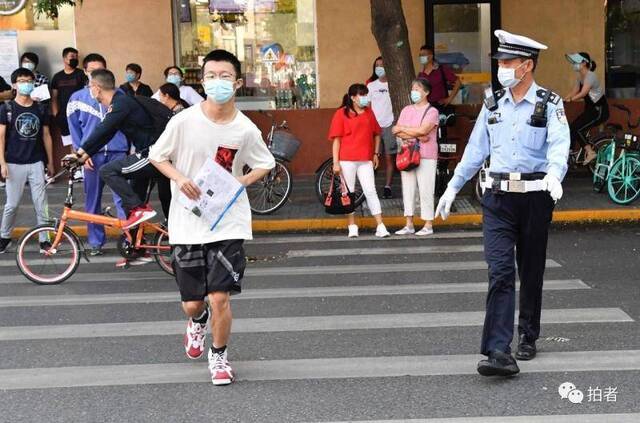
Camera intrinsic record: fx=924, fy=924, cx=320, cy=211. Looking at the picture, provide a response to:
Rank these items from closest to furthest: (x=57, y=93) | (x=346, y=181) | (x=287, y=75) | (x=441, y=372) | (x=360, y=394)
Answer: (x=360, y=394)
(x=441, y=372)
(x=346, y=181)
(x=57, y=93)
(x=287, y=75)

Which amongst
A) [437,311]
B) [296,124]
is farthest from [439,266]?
[296,124]

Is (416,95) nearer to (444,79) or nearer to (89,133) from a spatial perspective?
(89,133)

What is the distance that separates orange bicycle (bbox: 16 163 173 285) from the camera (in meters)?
8.76

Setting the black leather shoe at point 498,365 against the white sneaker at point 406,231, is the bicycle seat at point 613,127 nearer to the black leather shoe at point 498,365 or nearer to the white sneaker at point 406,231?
the white sneaker at point 406,231

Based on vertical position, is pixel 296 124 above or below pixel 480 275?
above

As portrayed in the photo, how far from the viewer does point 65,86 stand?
15594 millimetres

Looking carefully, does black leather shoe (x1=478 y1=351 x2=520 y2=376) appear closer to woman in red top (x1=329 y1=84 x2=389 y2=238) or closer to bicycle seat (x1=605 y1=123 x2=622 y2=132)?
woman in red top (x1=329 y1=84 x2=389 y2=238)

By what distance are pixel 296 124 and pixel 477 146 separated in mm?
10351

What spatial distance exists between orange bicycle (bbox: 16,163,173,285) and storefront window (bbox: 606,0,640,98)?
1053 cm

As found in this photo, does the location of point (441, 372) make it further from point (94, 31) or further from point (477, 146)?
point (94, 31)

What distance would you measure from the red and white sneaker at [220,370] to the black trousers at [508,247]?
1.55 m

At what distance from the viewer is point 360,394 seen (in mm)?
5359

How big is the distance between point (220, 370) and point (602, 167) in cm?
907

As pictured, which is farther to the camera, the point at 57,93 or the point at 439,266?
the point at 57,93
